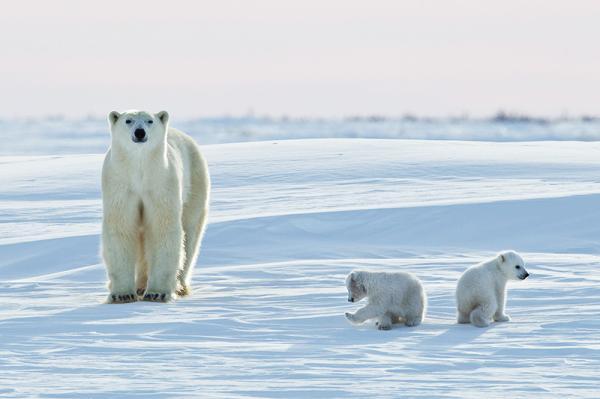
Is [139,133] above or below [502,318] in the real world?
above

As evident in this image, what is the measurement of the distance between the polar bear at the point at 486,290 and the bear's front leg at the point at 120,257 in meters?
2.13

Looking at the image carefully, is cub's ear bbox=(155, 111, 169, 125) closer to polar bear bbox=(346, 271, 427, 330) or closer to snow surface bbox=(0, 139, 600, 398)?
snow surface bbox=(0, 139, 600, 398)

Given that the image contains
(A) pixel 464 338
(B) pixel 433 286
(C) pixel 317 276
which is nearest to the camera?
(A) pixel 464 338

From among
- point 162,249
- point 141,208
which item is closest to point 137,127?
point 141,208

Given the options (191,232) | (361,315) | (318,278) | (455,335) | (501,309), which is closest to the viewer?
(455,335)

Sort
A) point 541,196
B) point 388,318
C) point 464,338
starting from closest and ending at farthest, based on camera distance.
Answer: point 464,338 < point 388,318 < point 541,196

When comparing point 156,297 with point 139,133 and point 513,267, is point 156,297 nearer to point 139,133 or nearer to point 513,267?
point 139,133

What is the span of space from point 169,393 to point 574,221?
6162 mm

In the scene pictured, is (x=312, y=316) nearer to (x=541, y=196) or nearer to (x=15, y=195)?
(x=541, y=196)

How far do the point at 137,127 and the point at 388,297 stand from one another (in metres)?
1.96

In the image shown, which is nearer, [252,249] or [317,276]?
[317,276]

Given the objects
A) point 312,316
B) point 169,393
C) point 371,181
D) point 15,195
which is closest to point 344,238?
point 371,181

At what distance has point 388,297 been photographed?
20.9ft

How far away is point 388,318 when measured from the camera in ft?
20.7
